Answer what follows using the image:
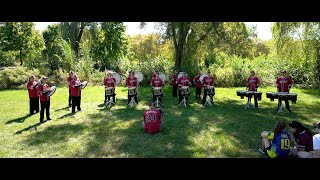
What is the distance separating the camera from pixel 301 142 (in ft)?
22.1

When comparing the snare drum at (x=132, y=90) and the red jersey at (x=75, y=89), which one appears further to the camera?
the snare drum at (x=132, y=90)

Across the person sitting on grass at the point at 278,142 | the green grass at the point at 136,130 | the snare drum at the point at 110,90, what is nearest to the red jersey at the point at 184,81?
the green grass at the point at 136,130

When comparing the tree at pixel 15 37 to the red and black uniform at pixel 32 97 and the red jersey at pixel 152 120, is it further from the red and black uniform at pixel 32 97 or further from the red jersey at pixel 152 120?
the red jersey at pixel 152 120

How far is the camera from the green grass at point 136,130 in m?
7.62

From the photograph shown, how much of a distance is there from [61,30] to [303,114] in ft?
85.8

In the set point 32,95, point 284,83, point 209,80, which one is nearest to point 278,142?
point 284,83

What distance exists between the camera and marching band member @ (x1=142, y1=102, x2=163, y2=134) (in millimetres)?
8944

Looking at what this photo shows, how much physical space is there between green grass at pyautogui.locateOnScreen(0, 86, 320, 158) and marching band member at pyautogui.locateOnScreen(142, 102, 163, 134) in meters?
0.21

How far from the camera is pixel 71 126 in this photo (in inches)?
404

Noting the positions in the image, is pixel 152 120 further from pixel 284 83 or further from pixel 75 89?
pixel 284 83

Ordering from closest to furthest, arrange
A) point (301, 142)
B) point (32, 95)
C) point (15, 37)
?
point (301, 142) < point (32, 95) < point (15, 37)

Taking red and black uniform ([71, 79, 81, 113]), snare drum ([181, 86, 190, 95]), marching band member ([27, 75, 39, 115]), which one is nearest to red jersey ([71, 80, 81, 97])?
red and black uniform ([71, 79, 81, 113])

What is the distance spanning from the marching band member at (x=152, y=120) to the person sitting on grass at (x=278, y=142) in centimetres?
340

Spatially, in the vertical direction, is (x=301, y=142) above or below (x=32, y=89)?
below
